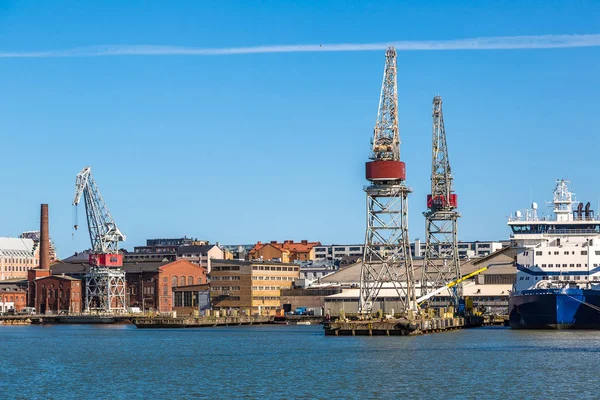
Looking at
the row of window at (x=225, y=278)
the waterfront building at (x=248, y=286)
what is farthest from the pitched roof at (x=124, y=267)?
the waterfront building at (x=248, y=286)

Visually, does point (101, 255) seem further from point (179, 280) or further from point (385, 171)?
point (385, 171)

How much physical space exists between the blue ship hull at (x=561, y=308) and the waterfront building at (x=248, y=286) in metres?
62.3

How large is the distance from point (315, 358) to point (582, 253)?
35.8m

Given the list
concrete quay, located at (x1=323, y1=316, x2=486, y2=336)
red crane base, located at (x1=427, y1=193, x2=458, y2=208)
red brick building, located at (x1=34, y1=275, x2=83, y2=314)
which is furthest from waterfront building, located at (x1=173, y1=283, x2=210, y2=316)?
concrete quay, located at (x1=323, y1=316, x2=486, y2=336)

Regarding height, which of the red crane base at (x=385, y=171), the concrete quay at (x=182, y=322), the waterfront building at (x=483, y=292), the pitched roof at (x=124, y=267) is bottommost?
the concrete quay at (x=182, y=322)

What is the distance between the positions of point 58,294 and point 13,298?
47.8 ft

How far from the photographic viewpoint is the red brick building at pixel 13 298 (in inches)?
7515

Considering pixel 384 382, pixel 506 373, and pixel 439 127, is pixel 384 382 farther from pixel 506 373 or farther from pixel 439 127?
pixel 439 127

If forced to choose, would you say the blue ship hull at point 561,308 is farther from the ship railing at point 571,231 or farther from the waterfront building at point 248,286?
the waterfront building at point 248,286

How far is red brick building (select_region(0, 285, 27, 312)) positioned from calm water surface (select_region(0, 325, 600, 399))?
101 metres

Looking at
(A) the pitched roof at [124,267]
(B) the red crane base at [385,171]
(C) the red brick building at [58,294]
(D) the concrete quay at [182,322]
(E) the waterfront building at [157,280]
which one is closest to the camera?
(B) the red crane base at [385,171]

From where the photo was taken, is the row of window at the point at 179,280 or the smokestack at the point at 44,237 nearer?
the row of window at the point at 179,280

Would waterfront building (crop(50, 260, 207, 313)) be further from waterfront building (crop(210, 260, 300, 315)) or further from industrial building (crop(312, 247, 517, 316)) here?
industrial building (crop(312, 247, 517, 316))

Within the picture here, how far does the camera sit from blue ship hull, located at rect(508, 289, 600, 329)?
3661 inches
